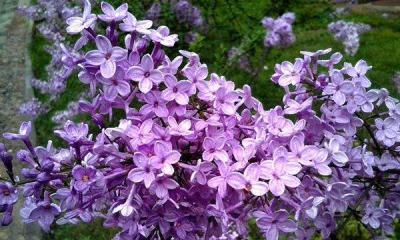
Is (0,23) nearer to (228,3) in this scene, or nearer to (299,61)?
(228,3)

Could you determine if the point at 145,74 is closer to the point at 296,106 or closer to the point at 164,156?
the point at 164,156

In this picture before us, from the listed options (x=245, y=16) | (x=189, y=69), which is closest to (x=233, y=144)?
(x=189, y=69)

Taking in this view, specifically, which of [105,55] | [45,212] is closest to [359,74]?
[105,55]

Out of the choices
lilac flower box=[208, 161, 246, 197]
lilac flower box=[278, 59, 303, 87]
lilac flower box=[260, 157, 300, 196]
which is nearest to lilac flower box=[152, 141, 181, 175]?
lilac flower box=[208, 161, 246, 197]

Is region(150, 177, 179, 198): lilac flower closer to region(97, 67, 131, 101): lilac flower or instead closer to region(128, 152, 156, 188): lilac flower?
region(128, 152, 156, 188): lilac flower

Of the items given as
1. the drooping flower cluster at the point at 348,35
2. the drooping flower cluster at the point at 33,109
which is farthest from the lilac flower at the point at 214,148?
the drooping flower cluster at the point at 33,109

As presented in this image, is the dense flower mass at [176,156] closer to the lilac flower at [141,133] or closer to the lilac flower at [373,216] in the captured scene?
the lilac flower at [141,133]

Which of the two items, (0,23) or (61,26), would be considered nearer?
(61,26)
